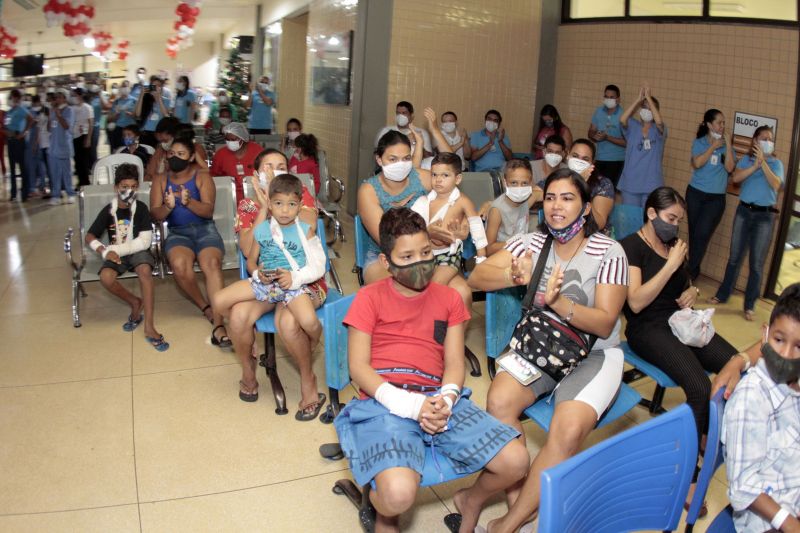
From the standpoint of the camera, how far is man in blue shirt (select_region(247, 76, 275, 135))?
11.4 metres

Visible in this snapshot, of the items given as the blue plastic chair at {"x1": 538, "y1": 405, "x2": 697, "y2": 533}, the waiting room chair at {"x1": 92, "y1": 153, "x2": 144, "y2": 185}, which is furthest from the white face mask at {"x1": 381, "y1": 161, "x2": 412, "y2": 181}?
the waiting room chair at {"x1": 92, "y1": 153, "x2": 144, "y2": 185}

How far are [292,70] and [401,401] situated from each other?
1106 cm

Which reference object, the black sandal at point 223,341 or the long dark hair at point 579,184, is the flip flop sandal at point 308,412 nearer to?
the black sandal at point 223,341

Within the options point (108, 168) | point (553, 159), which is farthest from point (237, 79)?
point (553, 159)

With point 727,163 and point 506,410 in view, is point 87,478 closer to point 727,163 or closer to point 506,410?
point 506,410

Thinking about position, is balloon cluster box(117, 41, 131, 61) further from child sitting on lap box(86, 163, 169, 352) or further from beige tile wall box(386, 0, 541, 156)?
child sitting on lap box(86, 163, 169, 352)

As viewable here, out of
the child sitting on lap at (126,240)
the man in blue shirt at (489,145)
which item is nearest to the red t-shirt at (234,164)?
the child sitting on lap at (126,240)

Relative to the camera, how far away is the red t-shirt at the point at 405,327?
2.55 metres

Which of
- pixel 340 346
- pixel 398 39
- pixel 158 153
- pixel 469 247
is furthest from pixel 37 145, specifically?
pixel 340 346

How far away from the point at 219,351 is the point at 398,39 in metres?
4.73

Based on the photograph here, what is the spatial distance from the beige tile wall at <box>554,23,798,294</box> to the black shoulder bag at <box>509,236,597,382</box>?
4.02m

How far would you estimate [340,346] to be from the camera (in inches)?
109

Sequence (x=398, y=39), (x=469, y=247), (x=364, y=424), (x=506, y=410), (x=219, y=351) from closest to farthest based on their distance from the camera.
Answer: (x=364, y=424), (x=506, y=410), (x=219, y=351), (x=469, y=247), (x=398, y=39)

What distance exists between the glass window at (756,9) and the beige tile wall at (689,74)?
13 centimetres
